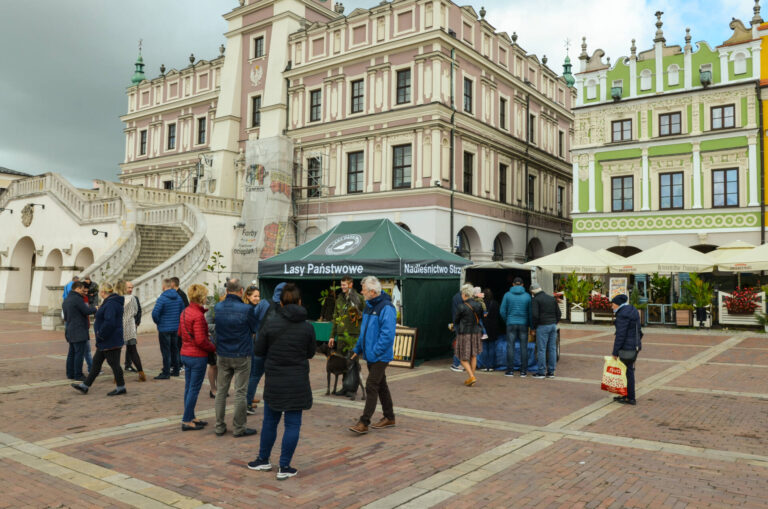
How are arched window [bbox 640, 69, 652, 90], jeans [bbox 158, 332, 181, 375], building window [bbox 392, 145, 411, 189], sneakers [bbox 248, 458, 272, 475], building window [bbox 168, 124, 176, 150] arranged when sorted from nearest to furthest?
1. sneakers [bbox 248, 458, 272, 475]
2. jeans [bbox 158, 332, 181, 375]
3. arched window [bbox 640, 69, 652, 90]
4. building window [bbox 392, 145, 411, 189]
5. building window [bbox 168, 124, 176, 150]

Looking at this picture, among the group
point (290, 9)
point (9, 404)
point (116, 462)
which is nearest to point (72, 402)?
point (9, 404)

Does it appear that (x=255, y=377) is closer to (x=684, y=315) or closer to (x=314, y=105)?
(x=684, y=315)

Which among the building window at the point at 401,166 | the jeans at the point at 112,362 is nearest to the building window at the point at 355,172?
the building window at the point at 401,166

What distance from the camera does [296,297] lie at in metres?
5.95

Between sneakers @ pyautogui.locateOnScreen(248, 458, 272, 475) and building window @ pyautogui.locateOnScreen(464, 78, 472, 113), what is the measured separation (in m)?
27.6

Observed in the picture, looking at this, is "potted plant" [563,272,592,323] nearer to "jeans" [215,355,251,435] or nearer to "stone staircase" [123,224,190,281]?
"stone staircase" [123,224,190,281]

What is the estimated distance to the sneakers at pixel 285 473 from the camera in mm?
5656

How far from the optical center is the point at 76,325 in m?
10.9

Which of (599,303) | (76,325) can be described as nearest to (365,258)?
(76,325)

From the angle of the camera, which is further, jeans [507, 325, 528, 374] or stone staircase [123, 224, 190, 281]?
stone staircase [123, 224, 190, 281]

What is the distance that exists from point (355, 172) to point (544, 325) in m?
21.8

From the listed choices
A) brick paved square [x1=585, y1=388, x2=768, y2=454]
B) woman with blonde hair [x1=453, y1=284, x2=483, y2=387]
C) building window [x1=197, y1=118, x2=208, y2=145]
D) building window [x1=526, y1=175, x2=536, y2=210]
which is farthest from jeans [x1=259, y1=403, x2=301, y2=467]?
building window [x1=197, y1=118, x2=208, y2=145]

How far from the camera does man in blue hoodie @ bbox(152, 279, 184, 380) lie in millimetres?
10961

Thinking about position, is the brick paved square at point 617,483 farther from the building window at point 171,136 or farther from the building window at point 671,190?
the building window at point 171,136
